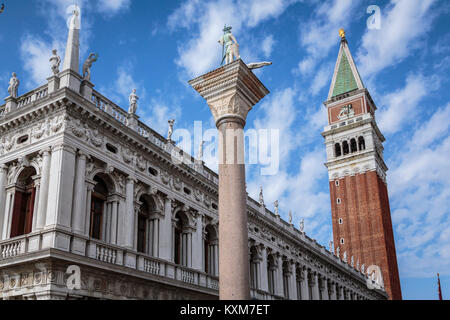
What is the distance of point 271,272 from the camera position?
32844 mm

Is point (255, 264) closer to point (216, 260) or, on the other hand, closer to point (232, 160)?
point (216, 260)

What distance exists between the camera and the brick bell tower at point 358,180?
5991cm

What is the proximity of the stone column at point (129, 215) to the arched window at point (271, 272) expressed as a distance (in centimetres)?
1479

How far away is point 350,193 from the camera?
63.1 metres

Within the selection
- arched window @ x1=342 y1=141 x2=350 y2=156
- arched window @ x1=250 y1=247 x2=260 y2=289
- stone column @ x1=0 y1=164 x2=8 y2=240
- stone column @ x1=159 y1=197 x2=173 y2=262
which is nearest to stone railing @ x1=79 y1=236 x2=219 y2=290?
stone column @ x1=159 y1=197 x2=173 y2=262

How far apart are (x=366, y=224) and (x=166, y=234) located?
4422cm

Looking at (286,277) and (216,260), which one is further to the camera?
(286,277)

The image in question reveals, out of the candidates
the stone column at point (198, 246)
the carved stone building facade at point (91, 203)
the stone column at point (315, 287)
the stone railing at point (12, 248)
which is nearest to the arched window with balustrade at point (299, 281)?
the stone column at point (315, 287)

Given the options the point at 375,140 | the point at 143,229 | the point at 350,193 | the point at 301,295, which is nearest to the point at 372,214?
the point at 350,193

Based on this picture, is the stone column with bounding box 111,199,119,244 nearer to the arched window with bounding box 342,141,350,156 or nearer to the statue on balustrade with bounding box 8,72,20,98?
the statue on balustrade with bounding box 8,72,20,98

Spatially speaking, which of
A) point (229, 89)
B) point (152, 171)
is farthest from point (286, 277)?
point (229, 89)

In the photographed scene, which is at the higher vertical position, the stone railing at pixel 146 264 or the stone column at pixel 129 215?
the stone column at pixel 129 215

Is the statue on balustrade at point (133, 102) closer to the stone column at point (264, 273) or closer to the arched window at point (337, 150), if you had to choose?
the stone column at point (264, 273)

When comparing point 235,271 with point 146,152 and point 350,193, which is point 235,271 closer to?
point 146,152
